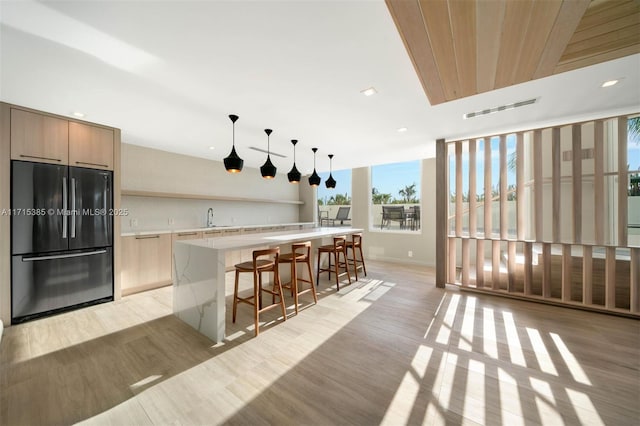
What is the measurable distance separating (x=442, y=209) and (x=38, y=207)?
5431mm

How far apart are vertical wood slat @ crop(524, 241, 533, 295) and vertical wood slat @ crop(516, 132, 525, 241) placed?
151mm

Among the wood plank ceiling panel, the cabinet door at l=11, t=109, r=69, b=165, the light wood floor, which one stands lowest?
the light wood floor

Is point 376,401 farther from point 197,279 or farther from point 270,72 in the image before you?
point 270,72

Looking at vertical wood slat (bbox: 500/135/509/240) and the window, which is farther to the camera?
the window

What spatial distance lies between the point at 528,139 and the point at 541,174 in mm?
962

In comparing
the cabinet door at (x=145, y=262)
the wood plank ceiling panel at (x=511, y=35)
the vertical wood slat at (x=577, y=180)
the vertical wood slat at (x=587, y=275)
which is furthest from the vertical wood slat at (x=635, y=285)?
the cabinet door at (x=145, y=262)

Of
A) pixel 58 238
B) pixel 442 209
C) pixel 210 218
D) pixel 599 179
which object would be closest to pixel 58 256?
pixel 58 238

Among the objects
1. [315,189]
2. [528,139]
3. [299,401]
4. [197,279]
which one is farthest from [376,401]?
[315,189]

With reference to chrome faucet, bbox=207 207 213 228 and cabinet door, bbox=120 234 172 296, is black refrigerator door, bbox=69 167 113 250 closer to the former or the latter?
cabinet door, bbox=120 234 172 296

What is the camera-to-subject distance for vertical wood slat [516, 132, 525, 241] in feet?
11.2

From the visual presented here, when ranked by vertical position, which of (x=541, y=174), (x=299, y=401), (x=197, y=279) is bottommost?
(x=299, y=401)

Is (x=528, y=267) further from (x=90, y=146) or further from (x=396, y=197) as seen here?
(x=90, y=146)

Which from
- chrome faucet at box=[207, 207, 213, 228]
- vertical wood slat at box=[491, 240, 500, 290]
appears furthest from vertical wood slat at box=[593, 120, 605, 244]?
chrome faucet at box=[207, 207, 213, 228]

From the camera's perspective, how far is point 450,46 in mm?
1656
